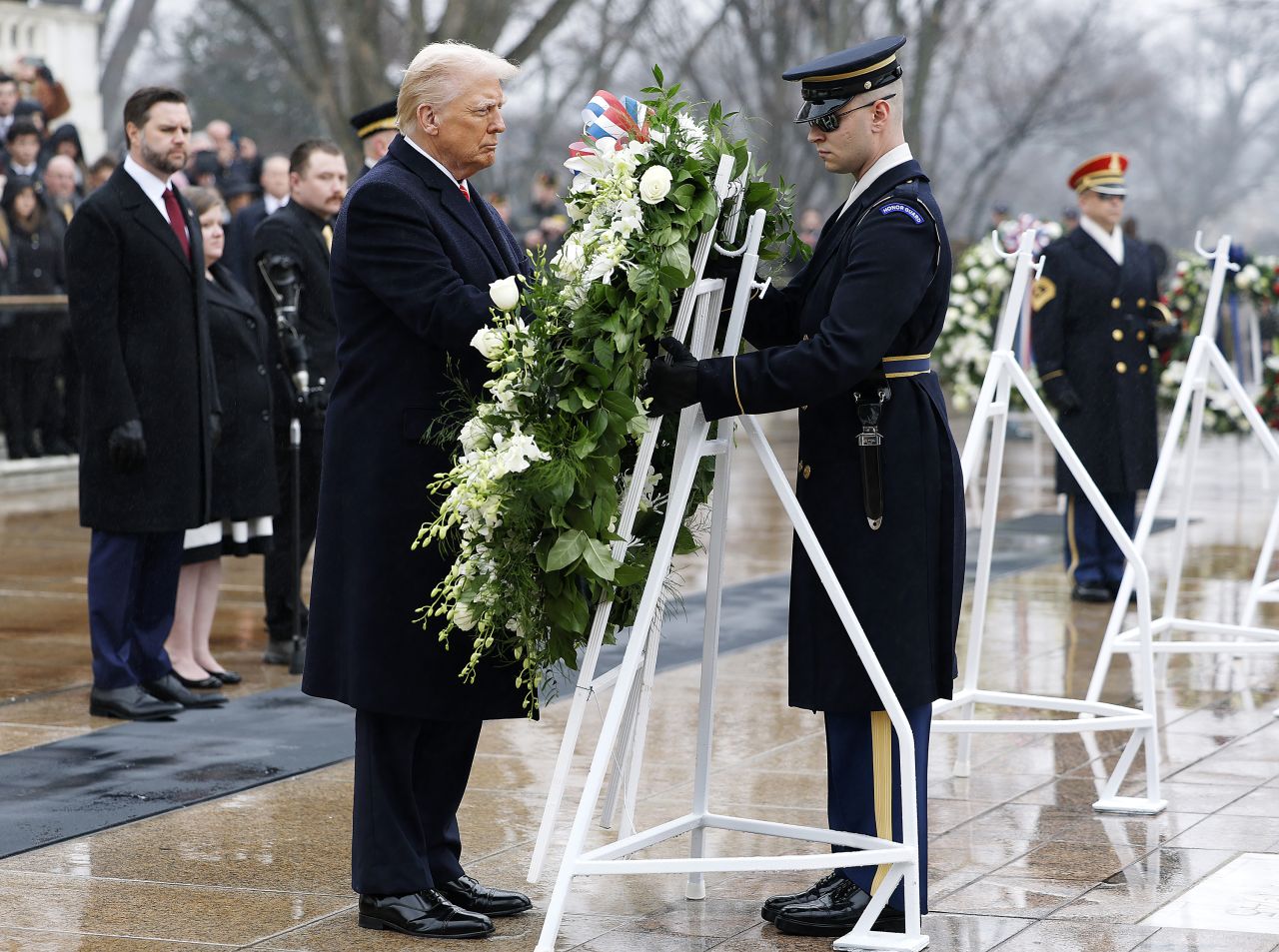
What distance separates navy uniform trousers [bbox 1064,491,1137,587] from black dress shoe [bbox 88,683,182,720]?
4.87 m

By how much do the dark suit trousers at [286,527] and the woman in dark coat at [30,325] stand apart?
633 centimetres

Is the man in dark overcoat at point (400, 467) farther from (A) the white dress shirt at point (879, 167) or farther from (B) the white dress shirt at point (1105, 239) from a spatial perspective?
(B) the white dress shirt at point (1105, 239)

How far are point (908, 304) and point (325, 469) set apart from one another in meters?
1.39

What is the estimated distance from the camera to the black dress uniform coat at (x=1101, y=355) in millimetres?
10109

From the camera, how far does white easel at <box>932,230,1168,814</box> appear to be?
19.1ft

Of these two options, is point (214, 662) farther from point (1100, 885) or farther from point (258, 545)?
point (1100, 885)

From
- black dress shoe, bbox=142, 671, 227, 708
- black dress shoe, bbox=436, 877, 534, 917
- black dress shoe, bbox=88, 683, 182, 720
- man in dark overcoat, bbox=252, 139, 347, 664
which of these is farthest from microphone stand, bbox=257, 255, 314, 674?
black dress shoe, bbox=436, 877, 534, 917

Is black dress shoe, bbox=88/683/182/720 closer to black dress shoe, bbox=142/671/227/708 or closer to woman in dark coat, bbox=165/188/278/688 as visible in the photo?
black dress shoe, bbox=142/671/227/708

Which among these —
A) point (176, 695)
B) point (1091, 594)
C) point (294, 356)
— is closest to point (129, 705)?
point (176, 695)

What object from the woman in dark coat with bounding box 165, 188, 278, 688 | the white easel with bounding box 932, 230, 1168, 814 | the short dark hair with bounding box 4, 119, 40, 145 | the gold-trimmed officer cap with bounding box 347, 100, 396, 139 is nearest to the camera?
the white easel with bounding box 932, 230, 1168, 814

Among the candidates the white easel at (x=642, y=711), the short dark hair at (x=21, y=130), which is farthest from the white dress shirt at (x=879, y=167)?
the short dark hair at (x=21, y=130)

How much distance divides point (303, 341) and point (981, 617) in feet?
10.3

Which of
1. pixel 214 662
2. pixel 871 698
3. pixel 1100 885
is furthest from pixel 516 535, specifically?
pixel 214 662

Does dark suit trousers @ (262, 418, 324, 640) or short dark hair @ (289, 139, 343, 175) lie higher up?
short dark hair @ (289, 139, 343, 175)
